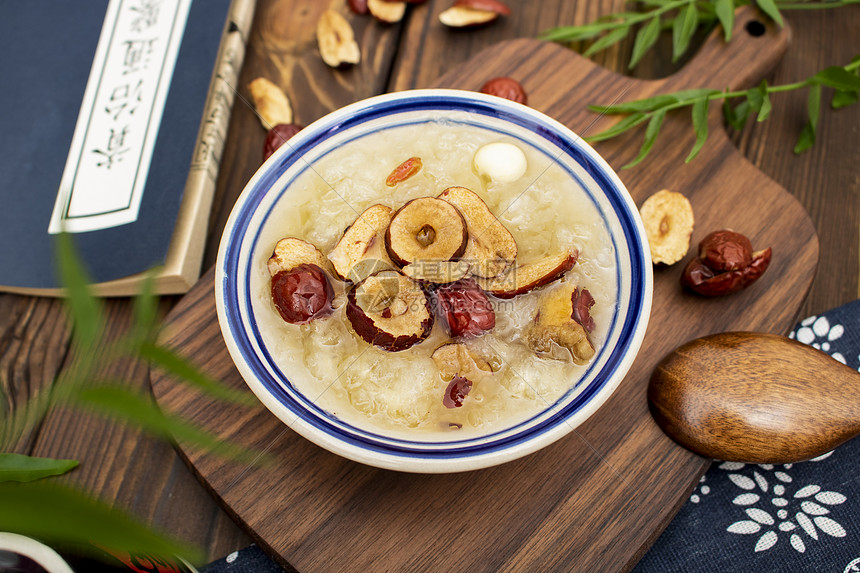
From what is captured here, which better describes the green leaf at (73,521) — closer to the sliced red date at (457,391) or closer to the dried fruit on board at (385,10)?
the sliced red date at (457,391)

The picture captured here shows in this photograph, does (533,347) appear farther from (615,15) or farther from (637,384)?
(615,15)

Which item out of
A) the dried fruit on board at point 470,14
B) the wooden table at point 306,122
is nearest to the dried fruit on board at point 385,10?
the wooden table at point 306,122

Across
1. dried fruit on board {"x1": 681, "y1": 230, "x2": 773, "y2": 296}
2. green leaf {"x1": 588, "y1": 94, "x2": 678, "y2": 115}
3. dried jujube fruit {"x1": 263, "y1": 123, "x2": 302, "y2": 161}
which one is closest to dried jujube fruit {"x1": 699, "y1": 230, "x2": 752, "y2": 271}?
dried fruit on board {"x1": 681, "y1": 230, "x2": 773, "y2": 296}

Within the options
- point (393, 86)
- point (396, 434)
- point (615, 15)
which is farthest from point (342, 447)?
point (615, 15)

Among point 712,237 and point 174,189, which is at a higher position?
point 174,189

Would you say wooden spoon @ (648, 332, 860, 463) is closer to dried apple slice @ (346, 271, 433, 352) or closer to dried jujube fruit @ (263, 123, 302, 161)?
dried apple slice @ (346, 271, 433, 352)
